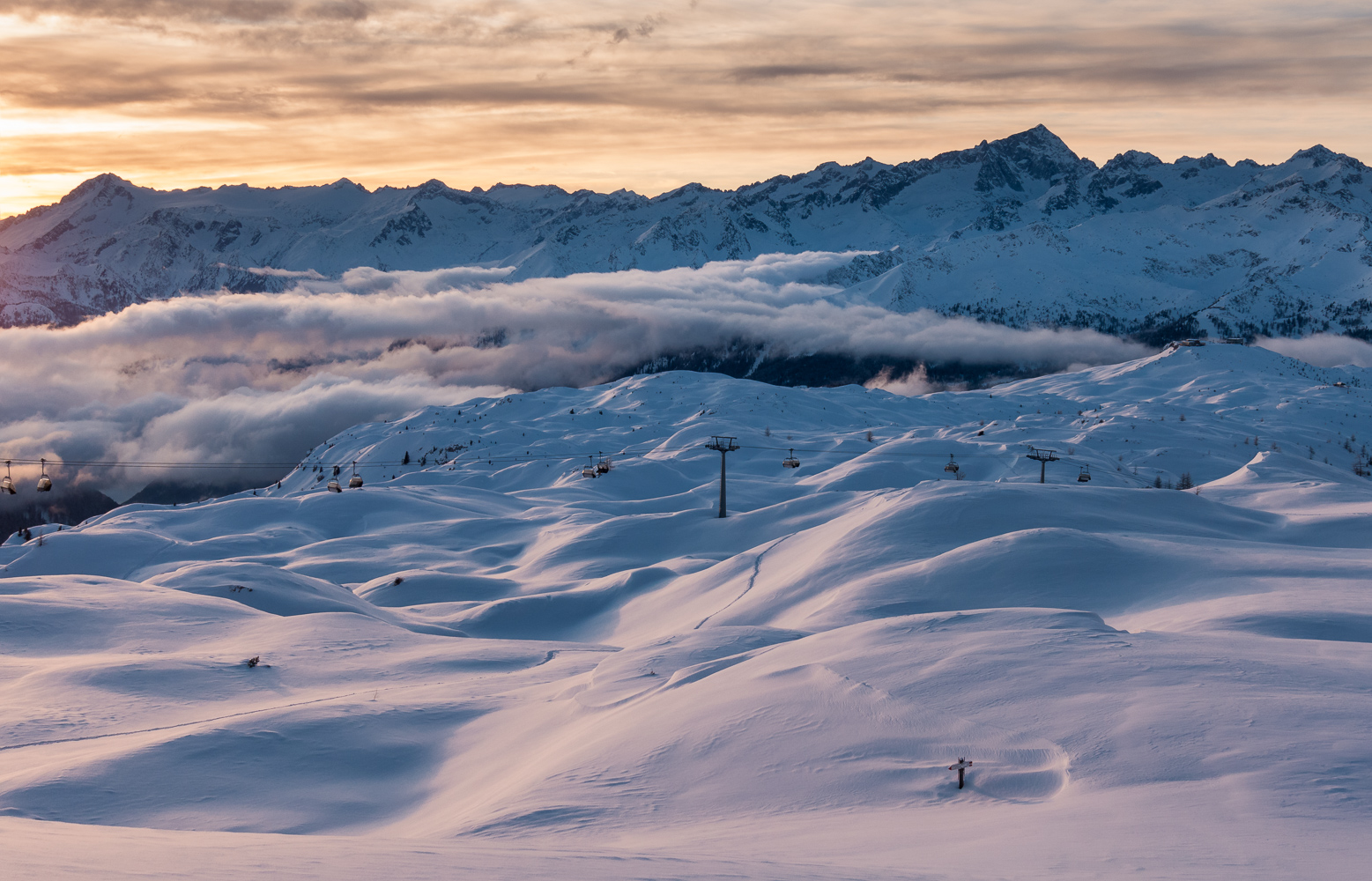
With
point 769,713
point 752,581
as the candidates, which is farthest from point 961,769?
point 752,581

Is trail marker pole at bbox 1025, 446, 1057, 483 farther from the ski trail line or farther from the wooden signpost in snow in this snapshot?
the wooden signpost in snow

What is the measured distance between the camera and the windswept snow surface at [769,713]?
12281mm

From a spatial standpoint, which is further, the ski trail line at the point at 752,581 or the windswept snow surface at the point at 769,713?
the ski trail line at the point at 752,581

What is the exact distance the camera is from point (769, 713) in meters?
19.3

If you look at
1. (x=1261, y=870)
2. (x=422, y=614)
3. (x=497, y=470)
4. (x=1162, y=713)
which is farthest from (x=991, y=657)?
(x=497, y=470)

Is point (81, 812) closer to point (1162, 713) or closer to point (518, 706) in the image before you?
point (518, 706)

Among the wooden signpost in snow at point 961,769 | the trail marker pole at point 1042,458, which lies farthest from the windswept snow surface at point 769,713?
the trail marker pole at point 1042,458

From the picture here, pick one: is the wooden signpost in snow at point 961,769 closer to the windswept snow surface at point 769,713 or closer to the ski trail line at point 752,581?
the windswept snow surface at point 769,713

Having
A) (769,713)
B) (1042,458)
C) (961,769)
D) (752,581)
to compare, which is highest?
(961,769)

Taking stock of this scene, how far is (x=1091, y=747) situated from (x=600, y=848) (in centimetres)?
779

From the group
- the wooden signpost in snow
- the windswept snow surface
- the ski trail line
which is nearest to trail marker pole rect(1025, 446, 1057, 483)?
the windswept snow surface

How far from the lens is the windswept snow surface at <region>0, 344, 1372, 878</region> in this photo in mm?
12281

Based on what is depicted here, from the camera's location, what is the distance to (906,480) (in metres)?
114

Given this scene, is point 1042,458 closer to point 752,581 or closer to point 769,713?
point 752,581
